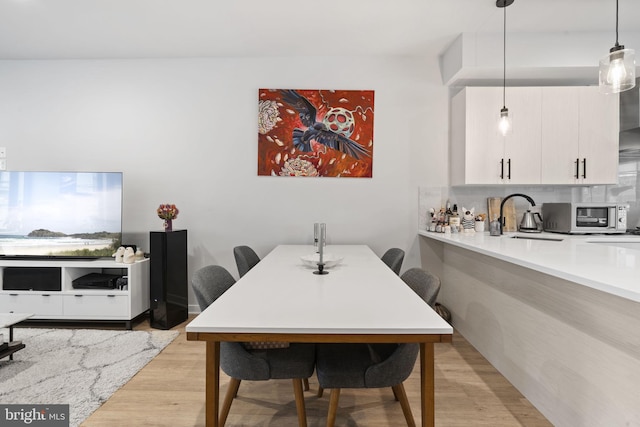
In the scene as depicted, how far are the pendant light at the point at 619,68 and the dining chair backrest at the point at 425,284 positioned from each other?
1.43 m

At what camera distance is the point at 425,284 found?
1.76 metres

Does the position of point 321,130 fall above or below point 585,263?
above

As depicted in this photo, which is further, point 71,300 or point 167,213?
point 167,213

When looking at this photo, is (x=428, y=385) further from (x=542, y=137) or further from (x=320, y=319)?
(x=542, y=137)

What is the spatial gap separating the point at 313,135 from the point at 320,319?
2640mm

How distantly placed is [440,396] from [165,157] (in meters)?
3.33

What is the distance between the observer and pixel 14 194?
332 cm

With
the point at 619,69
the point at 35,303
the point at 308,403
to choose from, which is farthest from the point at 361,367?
the point at 35,303

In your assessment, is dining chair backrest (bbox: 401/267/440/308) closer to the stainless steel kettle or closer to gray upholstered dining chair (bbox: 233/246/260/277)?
gray upholstered dining chair (bbox: 233/246/260/277)

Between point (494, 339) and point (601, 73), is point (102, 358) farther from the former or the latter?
point (601, 73)

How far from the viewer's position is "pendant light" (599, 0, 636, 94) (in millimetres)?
1757

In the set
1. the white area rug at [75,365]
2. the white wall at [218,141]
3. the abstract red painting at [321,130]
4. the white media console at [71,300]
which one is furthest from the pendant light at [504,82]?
the white media console at [71,300]

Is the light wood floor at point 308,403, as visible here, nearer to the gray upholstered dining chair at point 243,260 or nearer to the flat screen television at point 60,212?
the gray upholstered dining chair at point 243,260

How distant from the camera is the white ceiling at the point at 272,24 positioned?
2670 mm
